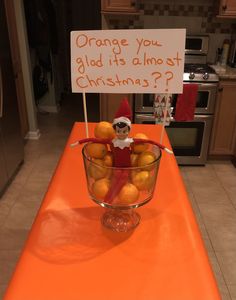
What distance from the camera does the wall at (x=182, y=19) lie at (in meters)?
2.77

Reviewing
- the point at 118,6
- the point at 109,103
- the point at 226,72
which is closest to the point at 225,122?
the point at 226,72

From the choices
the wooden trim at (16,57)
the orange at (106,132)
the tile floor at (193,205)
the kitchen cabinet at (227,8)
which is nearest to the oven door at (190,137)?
the tile floor at (193,205)

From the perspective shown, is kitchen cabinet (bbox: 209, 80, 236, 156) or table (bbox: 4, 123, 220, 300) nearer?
table (bbox: 4, 123, 220, 300)

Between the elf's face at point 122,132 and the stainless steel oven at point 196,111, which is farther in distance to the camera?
the stainless steel oven at point 196,111

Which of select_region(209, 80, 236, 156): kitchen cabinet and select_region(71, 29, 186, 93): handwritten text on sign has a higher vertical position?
select_region(71, 29, 186, 93): handwritten text on sign

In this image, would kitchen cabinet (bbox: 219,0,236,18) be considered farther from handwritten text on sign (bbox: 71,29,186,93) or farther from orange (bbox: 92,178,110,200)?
orange (bbox: 92,178,110,200)

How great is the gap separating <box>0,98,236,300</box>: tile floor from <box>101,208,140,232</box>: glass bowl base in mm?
1005

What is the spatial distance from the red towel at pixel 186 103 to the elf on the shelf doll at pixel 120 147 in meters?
1.78

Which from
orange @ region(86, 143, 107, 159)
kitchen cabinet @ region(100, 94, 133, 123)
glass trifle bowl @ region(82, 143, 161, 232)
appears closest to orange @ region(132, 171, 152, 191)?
glass trifle bowl @ region(82, 143, 161, 232)

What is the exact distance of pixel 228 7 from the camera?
8.04ft

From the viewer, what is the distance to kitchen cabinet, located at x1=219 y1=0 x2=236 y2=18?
2433mm

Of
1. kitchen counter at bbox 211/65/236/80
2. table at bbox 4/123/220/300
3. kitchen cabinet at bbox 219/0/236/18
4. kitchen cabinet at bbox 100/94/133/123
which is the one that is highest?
kitchen cabinet at bbox 219/0/236/18

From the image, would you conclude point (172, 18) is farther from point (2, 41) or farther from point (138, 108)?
point (2, 41)

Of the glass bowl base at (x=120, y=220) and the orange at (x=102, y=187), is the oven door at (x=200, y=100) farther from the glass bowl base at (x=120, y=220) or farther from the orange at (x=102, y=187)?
the orange at (x=102, y=187)
